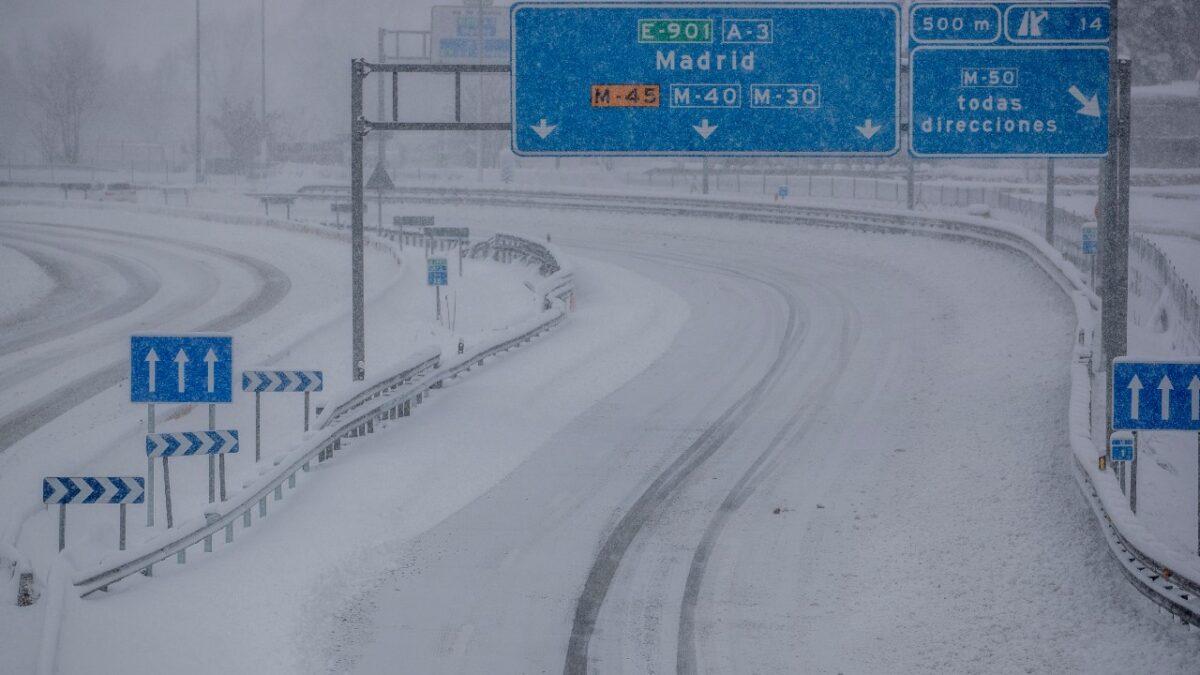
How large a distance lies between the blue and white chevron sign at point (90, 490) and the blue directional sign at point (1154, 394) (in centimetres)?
969

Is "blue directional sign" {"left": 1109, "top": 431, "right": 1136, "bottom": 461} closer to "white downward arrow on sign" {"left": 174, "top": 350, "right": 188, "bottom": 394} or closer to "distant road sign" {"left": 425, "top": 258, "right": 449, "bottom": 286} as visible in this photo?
"white downward arrow on sign" {"left": 174, "top": 350, "right": 188, "bottom": 394}

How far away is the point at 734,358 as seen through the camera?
28.8 m

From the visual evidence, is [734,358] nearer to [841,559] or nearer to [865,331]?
[865,331]

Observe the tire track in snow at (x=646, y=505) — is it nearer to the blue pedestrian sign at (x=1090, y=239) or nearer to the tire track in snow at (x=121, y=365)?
the blue pedestrian sign at (x=1090, y=239)

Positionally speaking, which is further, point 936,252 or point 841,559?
point 936,252

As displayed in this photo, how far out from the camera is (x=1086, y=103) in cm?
2058

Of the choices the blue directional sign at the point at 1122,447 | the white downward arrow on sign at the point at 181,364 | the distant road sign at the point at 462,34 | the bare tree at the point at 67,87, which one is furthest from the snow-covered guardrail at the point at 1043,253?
the bare tree at the point at 67,87

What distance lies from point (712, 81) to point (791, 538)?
757 centimetres

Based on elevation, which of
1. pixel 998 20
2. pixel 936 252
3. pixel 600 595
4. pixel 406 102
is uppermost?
pixel 406 102

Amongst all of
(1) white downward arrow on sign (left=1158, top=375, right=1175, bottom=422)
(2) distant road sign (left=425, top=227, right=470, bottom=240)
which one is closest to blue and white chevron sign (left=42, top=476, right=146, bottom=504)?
(1) white downward arrow on sign (left=1158, top=375, right=1175, bottom=422)

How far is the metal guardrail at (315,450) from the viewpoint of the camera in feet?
45.8

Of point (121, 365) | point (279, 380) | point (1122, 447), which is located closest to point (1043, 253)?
point (1122, 447)

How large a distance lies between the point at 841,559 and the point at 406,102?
15534 cm

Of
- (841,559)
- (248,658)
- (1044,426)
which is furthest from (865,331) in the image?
(248,658)
